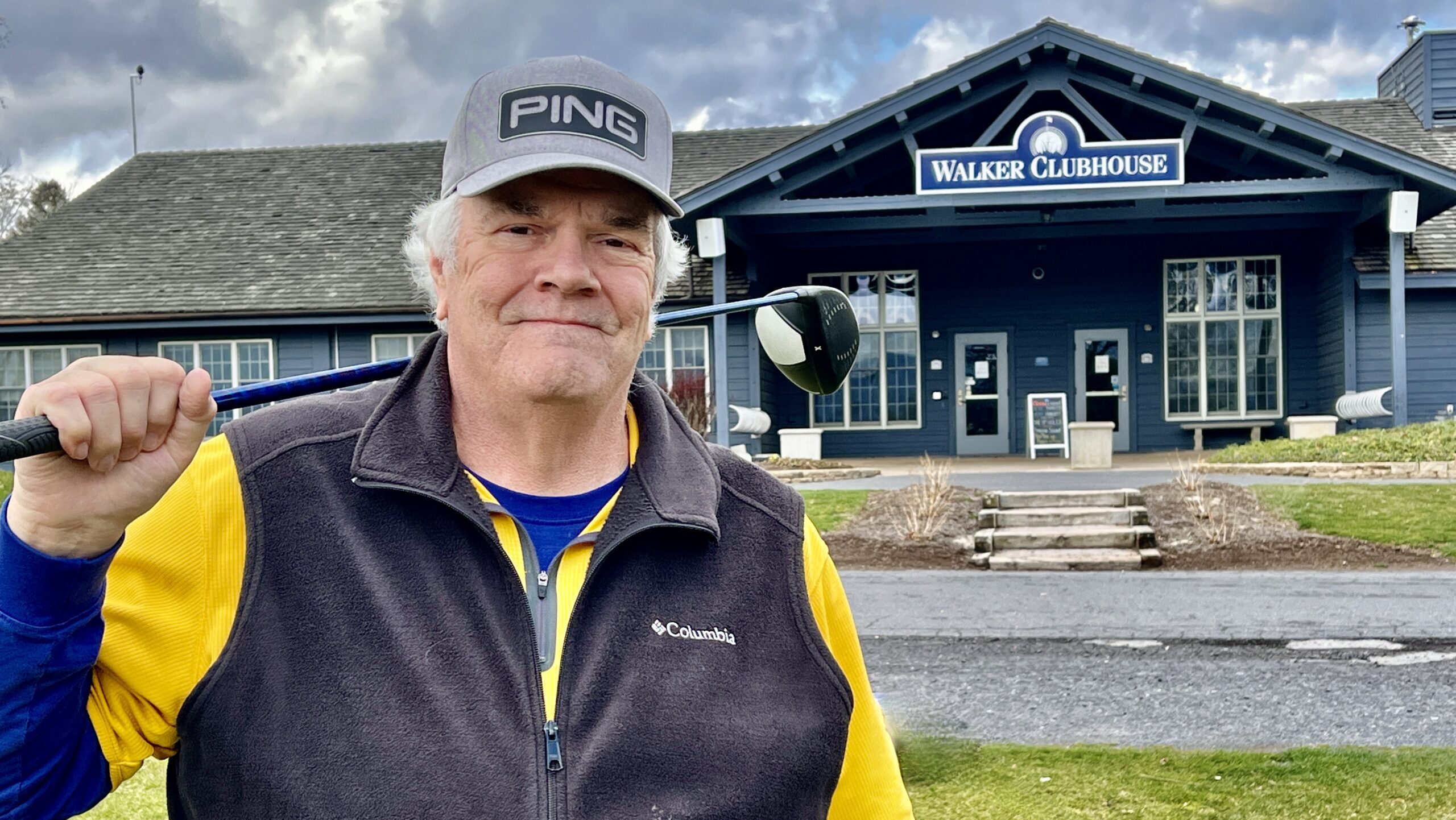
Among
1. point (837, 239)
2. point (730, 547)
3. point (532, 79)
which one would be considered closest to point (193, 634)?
point (730, 547)

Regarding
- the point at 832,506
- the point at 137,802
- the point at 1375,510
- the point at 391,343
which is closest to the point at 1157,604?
the point at 1375,510

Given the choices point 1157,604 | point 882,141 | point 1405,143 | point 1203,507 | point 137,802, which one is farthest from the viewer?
point 1405,143

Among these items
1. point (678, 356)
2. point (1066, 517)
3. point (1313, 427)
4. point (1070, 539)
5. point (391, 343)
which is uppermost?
point (391, 343)

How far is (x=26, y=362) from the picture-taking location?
20281 millimetres

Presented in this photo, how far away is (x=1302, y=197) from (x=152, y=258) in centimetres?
1734

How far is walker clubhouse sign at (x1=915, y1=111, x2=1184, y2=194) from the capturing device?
15.4 m

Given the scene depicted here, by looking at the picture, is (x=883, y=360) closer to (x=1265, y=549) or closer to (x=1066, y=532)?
(x=1066, y=532)

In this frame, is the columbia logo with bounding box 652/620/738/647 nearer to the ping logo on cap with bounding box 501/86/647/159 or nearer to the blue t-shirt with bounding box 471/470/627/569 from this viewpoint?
the blue t-shirt with bounding box 471/470/627/569

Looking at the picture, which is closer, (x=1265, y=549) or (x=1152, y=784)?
(x=1152, y=784)

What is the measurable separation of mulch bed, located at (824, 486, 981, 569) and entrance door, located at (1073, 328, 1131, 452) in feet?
24.8

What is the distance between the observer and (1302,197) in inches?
659

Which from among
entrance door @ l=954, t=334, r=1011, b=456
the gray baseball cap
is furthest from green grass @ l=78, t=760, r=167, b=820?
entrance door @ l=954, t=334, r=1011, b=456

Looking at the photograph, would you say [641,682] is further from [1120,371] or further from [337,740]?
[1120,371]

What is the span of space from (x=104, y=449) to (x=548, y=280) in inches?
27.8
